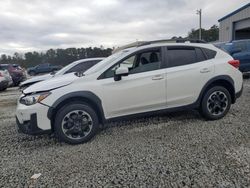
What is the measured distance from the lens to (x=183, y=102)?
16.8 feet

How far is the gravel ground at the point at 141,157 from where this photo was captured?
10.3ft

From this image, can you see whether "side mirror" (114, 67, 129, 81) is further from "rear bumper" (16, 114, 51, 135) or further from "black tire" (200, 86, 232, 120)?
"black tire" (200, 86, 232, 120)

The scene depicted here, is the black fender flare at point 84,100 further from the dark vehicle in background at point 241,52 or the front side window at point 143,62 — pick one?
the dark vehicle in background at point 241,52

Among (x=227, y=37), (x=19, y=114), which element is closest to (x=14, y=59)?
(x=227, y=37)

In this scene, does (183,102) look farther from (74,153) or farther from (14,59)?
(14,59)

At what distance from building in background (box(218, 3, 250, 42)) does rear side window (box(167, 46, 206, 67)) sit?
2201 cm

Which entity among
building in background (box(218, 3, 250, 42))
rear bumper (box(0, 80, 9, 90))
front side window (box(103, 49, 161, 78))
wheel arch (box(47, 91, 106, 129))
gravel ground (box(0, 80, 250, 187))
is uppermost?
building in background (box(218, 3, 250, 42))

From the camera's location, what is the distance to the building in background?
24766 mm

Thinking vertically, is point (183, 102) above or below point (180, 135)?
above

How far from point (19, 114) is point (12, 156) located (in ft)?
2.35

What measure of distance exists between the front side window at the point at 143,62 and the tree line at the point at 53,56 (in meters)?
50.8

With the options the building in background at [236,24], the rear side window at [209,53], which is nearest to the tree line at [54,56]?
the building in background at [236,24]

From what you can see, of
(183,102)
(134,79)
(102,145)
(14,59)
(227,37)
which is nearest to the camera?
(102,145)

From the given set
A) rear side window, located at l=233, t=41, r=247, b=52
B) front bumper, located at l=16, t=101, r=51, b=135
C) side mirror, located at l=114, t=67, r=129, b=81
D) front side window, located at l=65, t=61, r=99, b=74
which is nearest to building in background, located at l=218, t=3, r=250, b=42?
rear side window, located at l=233, t=41, r=247, b=52
